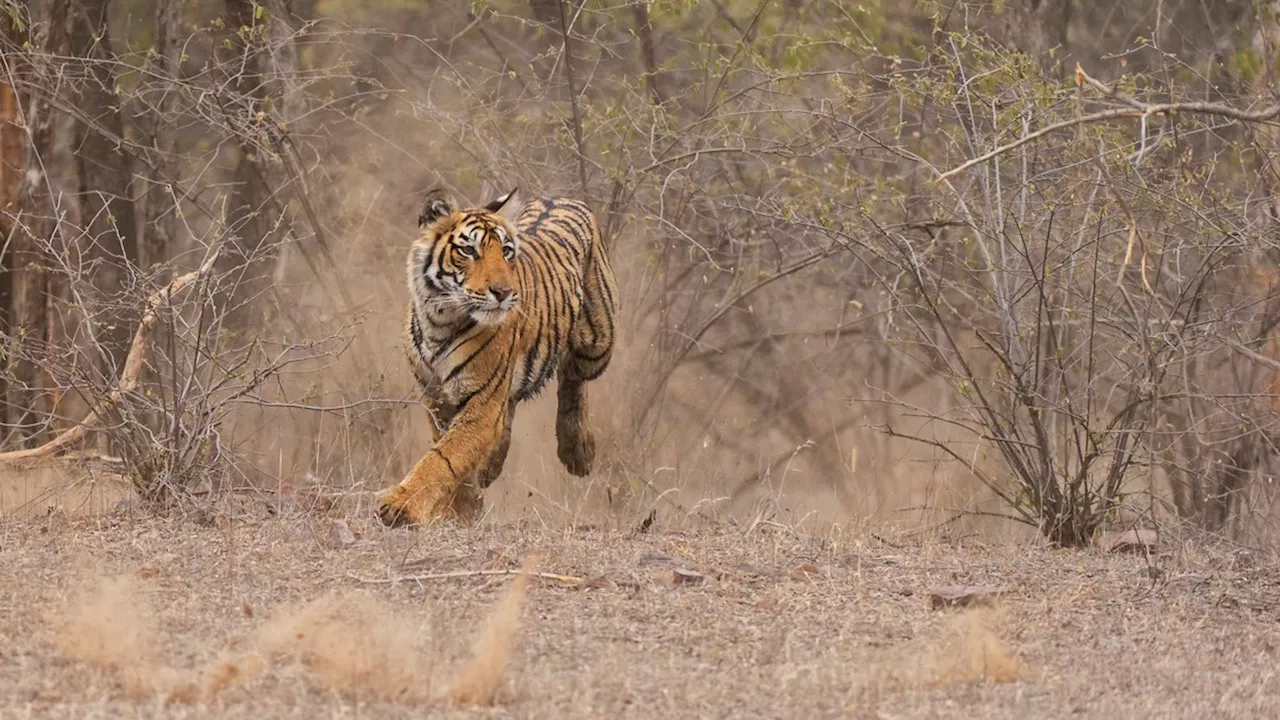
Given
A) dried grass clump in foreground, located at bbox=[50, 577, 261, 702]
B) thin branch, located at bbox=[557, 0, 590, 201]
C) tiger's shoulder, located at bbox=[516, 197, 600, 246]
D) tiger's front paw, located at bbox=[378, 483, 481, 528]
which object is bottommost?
tiger's front paw, located at bbox=[378, 483, 481, 528]

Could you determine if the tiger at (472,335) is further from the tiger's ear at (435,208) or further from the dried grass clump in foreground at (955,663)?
the dried grass clump in foreground at (955,663)

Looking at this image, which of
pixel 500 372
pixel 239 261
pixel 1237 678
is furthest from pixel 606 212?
pixel 1237 678

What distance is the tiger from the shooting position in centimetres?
747

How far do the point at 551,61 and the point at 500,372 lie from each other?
255 inches

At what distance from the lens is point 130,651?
175 inches

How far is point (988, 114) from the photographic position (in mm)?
7867

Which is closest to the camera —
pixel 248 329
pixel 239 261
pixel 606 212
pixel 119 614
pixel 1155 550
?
pixel 119 614

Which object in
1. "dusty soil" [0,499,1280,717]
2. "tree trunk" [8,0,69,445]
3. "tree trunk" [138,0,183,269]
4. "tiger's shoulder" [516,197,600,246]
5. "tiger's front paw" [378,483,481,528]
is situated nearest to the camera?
"dusty soil" [0,499,1280,717]

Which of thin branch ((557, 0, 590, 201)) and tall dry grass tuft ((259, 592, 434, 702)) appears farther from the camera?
thin branch ((557, 0, 590, 201))

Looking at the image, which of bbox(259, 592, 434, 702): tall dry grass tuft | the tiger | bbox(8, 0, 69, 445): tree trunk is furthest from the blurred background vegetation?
bbox(259, 592, 434, 702): tall dry grass tuft

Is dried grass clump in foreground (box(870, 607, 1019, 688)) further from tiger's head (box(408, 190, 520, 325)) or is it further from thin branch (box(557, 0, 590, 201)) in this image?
thin branch (box(557, 0, 590, 201))

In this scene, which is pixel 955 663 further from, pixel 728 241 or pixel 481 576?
pixel 728 241

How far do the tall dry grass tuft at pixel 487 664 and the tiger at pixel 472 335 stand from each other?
246 cm

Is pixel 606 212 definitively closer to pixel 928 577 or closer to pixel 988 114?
pixel 988 114
